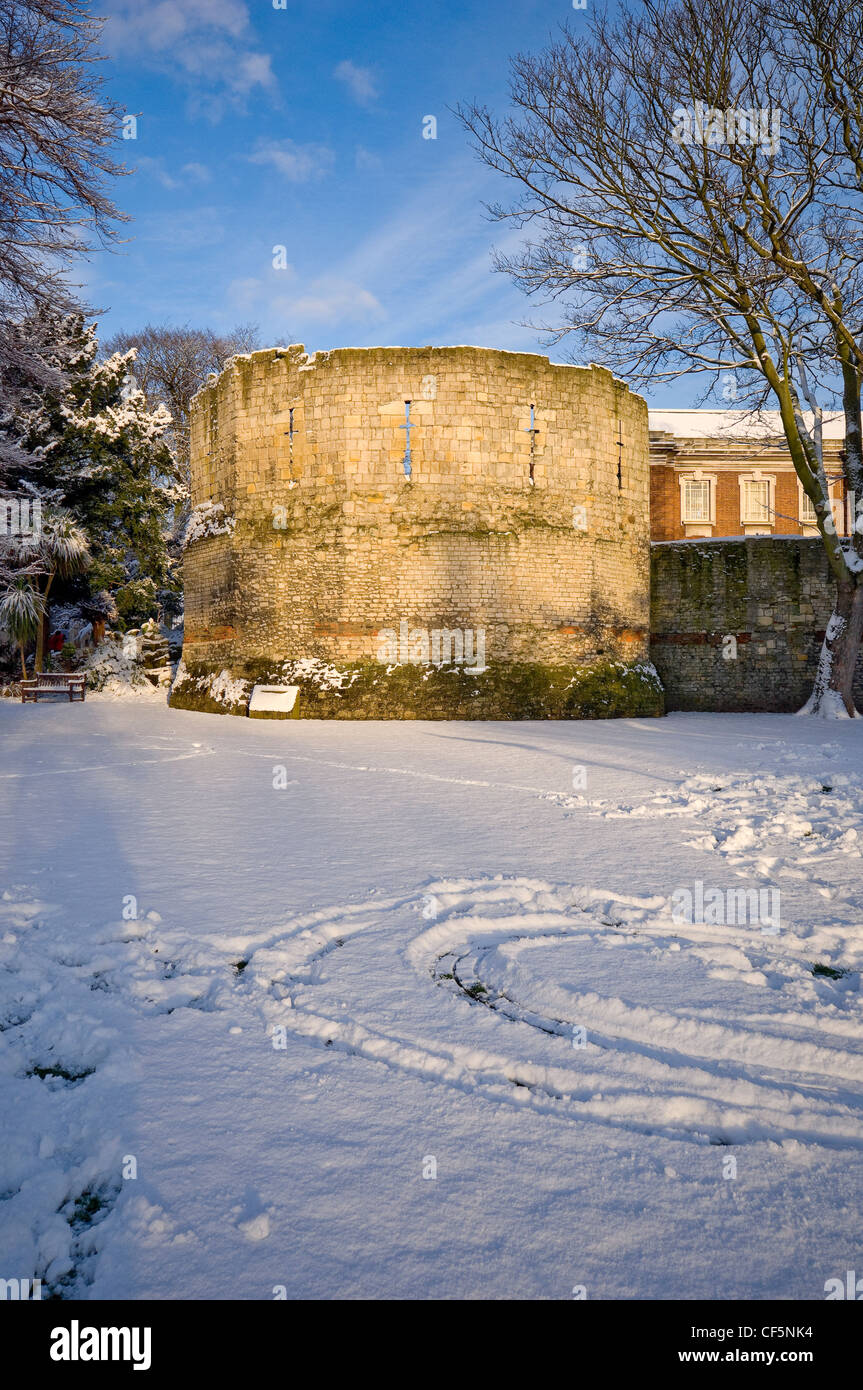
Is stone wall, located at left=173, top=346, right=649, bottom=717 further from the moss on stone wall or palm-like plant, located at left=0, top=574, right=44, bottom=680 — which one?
palm-like plant, located at left=0, top=574, right=44, bottom=680

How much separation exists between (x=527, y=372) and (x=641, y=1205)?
13000 millimetres

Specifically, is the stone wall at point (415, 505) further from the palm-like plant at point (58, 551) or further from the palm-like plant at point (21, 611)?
the palm-like plant at point (21, 611)

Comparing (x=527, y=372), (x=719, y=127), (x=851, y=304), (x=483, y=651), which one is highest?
(x=719, y=127)

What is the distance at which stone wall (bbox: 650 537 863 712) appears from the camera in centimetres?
1530

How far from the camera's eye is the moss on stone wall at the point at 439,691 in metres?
12.2

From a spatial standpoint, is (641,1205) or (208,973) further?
(208,973)

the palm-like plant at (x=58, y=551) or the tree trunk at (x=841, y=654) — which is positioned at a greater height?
the palm-like plant at (x=58, y=551)

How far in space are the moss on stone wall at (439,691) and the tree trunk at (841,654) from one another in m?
3.91

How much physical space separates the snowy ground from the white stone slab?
7.32 metres

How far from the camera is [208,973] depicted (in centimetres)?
276

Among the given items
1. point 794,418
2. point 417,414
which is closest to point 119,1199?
point 417,414

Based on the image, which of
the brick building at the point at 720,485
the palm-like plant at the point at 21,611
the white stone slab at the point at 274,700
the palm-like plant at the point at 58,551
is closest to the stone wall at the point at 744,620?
the white stone slab at the point at 274,700

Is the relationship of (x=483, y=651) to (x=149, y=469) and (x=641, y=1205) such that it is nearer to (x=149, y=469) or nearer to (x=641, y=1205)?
(x=641, y=1205)

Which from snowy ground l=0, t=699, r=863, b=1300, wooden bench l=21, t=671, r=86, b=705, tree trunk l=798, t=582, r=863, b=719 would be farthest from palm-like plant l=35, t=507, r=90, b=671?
tree trunk l=798, t=582, r=863, b=719
